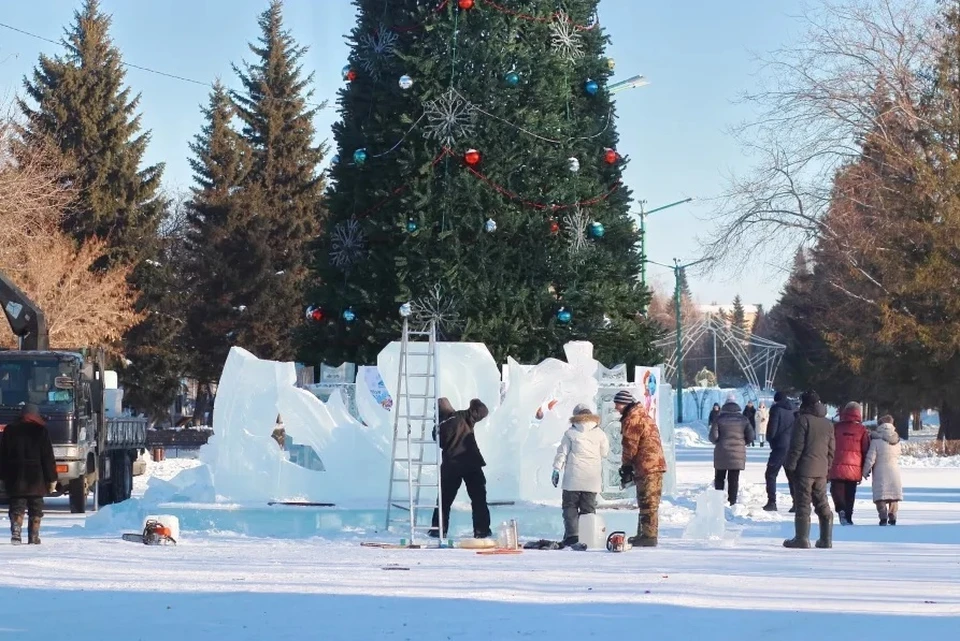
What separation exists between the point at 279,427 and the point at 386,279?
20563mm

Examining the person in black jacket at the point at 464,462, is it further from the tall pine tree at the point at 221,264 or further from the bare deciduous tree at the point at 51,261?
the tall pine tree at the point at 221,264

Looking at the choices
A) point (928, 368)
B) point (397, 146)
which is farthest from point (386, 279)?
point (928, 368)

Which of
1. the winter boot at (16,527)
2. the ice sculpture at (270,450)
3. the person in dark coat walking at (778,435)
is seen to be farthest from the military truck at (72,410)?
the person in dark coat walking at (778,435)

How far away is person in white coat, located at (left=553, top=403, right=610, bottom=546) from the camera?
1712 cm

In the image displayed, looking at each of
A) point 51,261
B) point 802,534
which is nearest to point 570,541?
point 802,534

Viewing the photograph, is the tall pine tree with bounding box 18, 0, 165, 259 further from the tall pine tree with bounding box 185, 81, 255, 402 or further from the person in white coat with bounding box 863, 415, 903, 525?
the person in white coat with bounding box 863, 415, 903, 525

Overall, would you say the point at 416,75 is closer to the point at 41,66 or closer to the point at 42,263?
the point at 42,263

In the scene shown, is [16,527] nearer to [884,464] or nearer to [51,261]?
[884,464]

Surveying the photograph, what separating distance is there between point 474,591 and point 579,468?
519 cm

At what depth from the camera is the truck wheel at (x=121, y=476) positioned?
26.6 m

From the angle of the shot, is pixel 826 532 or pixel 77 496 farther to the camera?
pixel 77 496

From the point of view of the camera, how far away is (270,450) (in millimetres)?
21828

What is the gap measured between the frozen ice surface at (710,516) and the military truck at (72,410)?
32.5 feet

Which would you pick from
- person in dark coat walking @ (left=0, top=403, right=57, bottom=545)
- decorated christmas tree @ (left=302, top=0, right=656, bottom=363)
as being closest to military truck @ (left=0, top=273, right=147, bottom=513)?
decorated christmas tree @ (left=302, top=0, right=656, bottom=363)
